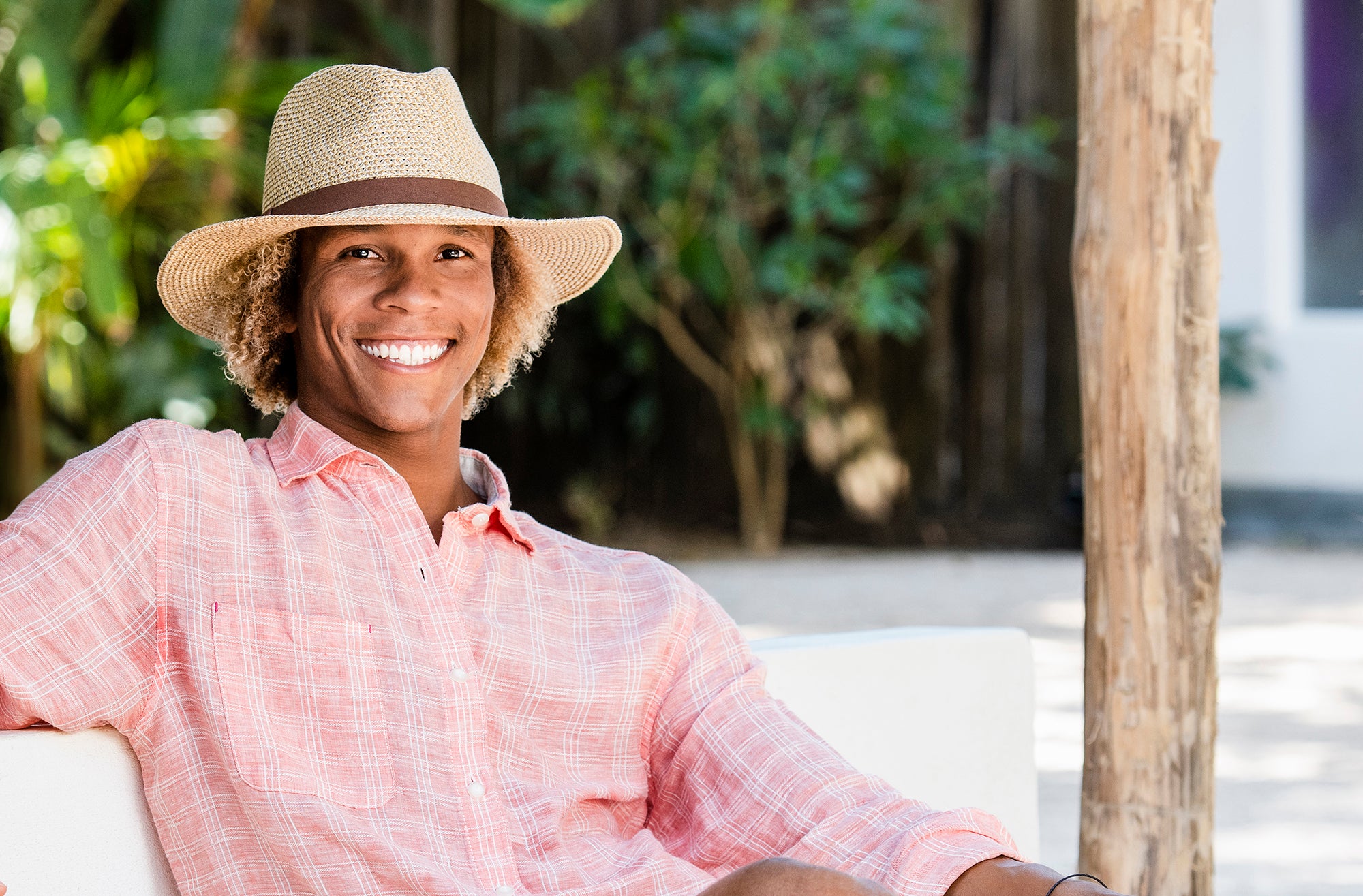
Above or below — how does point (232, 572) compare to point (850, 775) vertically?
above

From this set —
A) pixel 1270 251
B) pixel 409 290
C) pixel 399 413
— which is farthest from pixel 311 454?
pixel 1270 251

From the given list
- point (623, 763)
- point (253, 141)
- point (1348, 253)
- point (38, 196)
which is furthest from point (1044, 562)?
point (623, 763)

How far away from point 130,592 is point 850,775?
30.0 inches

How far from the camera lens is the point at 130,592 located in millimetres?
1506

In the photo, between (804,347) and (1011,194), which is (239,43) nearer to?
(804,347)

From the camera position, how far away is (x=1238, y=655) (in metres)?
4.80

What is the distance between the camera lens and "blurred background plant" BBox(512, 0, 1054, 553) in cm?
672

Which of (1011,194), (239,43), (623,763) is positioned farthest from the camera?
(1011,194)

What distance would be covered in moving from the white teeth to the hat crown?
187 mm

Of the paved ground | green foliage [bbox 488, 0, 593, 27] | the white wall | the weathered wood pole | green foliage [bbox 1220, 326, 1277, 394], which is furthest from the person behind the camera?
the white wall

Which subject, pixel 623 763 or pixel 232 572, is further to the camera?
pixel 623 763

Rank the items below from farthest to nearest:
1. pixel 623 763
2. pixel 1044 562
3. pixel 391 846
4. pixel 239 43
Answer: pixel 1044 562 < pixel 239 43 < pixel 623 763 < pixel 391 846

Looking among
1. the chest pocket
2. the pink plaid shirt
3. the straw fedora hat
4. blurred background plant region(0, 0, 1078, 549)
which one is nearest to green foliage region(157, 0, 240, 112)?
blurred background plant region(0, 0, 1078, 549)

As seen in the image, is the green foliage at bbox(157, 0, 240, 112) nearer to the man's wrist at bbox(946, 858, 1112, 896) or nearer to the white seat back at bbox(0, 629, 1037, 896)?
the white seat back at bbox(0, 629, 1037, 896)
